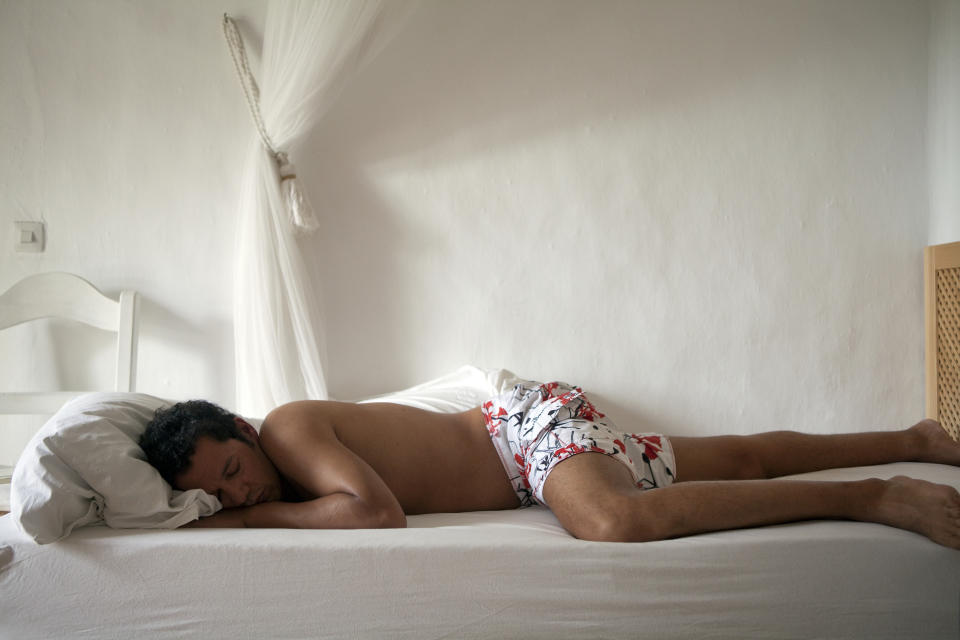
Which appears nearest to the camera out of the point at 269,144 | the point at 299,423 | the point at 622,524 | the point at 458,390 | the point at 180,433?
the point at 622,524

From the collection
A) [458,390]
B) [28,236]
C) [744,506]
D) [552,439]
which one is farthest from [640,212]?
[28,236]

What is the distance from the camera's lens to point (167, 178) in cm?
246

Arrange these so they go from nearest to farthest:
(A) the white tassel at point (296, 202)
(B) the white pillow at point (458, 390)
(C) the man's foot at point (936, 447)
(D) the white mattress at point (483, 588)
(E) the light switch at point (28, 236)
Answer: (D) the white mattress at point (483, 588)
(C) the man's foot at point (936, 447)
(B) the white pillow at point (458, 390)
(A) the white tassel at point (296, 202)
(E) the light switch at point (28, 236)

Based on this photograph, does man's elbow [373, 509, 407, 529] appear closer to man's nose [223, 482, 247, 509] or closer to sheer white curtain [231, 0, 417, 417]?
man's nose [223, 482, 247, 509]

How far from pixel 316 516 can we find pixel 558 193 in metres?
1.63

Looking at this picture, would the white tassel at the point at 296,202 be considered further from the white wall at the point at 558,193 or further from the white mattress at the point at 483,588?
the white mattress at the point at 483,588

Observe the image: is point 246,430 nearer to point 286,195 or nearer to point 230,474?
point 230,474

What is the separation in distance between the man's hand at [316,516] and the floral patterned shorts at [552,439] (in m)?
0.35

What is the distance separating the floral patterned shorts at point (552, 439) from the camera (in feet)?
4.75

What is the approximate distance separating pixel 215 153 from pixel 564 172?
1.30 meters

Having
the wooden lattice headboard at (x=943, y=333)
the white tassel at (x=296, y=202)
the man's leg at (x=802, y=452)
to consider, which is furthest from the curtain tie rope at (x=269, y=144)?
the wooden lattice headboard at (x=943, y=333)

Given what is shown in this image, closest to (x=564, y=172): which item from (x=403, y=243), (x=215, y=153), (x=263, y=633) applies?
(x=403, y=243)

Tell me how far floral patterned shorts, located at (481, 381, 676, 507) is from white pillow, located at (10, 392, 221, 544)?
2.18ft

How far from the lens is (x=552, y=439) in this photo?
4.82 feet
